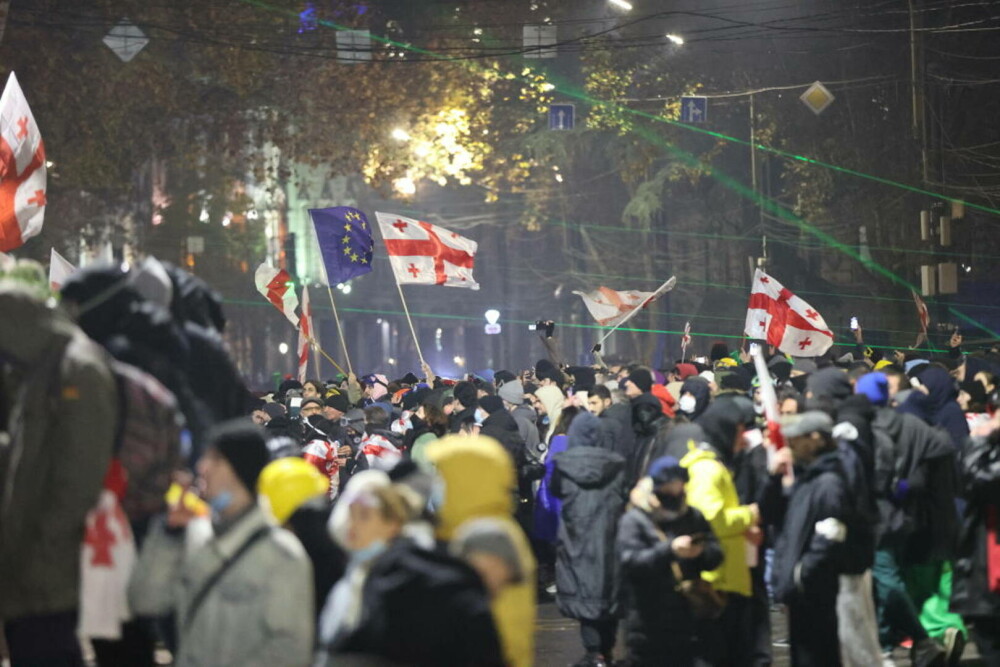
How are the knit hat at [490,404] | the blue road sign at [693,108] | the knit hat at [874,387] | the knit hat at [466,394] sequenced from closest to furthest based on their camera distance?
the knit hat at [874,387]
the knit hat at [490,404]
the knit hat at [466,394]
the blue road sign at [693,108]

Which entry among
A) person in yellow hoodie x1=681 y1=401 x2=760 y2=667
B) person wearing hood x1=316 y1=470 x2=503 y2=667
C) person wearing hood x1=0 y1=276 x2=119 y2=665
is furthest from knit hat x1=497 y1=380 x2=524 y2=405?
person wearing hood x1=316 y1=470 x2=503 y2=667

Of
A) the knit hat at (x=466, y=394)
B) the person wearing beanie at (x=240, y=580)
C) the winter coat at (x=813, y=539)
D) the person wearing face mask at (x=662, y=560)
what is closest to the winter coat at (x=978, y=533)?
the winter coat at (x=813, y=539)

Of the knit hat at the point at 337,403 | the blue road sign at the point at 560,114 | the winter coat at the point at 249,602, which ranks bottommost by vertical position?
the winter coat at the point at 249,602

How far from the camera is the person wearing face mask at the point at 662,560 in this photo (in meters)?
8.85

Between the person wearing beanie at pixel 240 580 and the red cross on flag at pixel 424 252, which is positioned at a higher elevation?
the red cross on flag at pixel 424 252

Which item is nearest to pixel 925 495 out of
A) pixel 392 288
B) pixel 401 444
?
pixel 401 444

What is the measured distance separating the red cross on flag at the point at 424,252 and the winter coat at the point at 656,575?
12572mm

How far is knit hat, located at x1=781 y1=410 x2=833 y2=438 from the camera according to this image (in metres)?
9.21

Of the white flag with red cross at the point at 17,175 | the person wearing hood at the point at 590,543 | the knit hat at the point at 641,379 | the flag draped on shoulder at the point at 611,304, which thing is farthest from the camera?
the flag draped on shoulder at the point at 611,304

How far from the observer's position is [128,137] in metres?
31.6

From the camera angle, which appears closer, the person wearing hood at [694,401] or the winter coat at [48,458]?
the winter coat at [48,458]

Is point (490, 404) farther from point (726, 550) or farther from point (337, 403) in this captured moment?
point (726, 550)

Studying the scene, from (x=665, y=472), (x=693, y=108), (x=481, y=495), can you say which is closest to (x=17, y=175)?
(x=665, y=472)

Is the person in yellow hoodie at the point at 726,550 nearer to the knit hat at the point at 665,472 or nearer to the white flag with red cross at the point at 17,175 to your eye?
the knit hat at the point at 665,472
